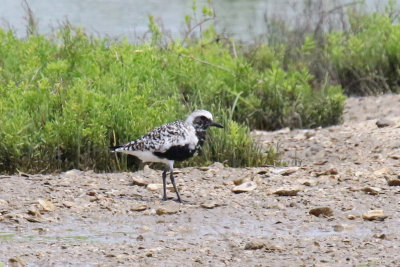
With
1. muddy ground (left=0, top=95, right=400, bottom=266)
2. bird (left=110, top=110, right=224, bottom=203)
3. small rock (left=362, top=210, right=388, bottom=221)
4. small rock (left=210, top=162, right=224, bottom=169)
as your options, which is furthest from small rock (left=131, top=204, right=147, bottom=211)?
small rock (left=362, top=210, right=388, bottom=221)

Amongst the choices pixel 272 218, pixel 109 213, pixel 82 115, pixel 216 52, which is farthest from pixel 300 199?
pixel 216 52

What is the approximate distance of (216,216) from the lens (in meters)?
6.55

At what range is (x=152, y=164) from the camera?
815cm

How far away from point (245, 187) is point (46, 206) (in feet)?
5.35

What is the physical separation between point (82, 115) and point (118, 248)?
254 centimetres

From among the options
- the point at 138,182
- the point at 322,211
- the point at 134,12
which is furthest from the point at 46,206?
the point at 134,12

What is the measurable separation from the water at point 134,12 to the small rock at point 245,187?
9.12m

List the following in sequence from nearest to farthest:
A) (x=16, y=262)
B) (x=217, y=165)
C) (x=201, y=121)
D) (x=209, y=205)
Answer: (x=16, y=262), (x=209, y=205), (x=201, y=121), (x=217, y=165)

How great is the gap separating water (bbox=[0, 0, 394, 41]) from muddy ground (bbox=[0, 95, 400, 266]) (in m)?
8.73

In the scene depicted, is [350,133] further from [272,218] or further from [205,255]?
[205,255]

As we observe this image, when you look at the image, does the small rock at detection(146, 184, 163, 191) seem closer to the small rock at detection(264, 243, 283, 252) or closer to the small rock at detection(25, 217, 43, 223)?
the small rock at detection(25, 217, 43, 223)

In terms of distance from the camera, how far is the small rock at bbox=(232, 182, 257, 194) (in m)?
7.23

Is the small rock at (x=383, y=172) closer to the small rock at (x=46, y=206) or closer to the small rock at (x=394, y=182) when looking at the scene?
the small rock at (x=394, y=182)

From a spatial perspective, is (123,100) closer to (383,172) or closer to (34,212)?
(34,212)
